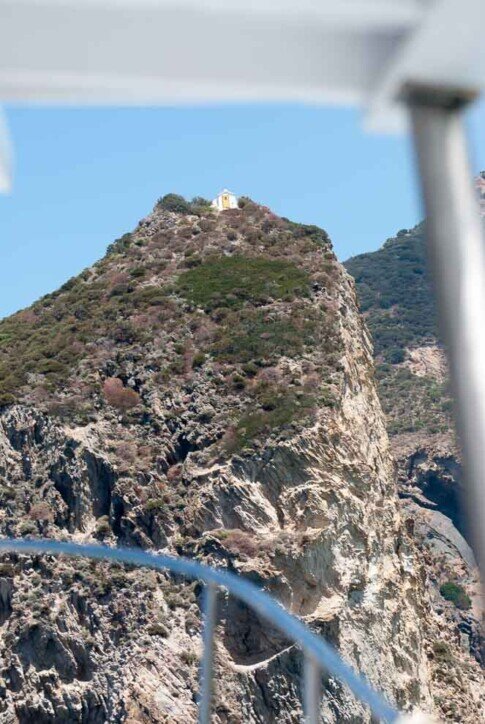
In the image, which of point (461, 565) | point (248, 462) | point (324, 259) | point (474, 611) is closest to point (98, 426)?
point (248, 462)

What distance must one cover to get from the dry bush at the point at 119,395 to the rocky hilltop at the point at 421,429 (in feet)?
53.4

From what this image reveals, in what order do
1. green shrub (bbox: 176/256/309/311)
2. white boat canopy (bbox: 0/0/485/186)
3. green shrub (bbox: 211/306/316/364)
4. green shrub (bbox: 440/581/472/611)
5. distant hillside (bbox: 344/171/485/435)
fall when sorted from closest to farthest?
white boat canopy (bbox: 0/0/485/186) < green shrub (bbox: 211/306/316/364) < green shrub (bbox: 176/256/309/311) < green shrub (bbox: 440/581/472/611) < distant hillside (bbox: 344/171/485/435)

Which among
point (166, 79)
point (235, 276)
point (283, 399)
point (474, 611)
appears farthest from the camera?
point (474, 611)

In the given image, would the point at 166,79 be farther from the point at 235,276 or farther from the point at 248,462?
the point at 235,276

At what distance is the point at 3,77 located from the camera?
→ 2305mm

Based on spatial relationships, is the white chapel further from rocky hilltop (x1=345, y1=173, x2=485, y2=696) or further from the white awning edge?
the white awning edge

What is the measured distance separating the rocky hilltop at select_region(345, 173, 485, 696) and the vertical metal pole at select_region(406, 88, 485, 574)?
4908 centimetres

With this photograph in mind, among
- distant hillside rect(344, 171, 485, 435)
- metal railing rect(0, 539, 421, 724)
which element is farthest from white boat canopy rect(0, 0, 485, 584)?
distant hillside rect(344, 171, 485, 435)

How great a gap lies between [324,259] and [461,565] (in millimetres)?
31547

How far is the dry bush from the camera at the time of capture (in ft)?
127


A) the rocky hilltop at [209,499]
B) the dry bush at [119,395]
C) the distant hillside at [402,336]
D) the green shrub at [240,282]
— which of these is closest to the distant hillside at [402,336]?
the distant hillside at [402,336]

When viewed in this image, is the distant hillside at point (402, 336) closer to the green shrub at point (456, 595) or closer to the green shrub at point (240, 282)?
the green shrub at point (456, 595)

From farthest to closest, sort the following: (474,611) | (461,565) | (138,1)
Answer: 1. (461,565)
2. (474,611)
3. (138,1)

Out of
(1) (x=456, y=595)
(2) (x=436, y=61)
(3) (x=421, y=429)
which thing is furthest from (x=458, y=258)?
(3) (x=421, y=429)
